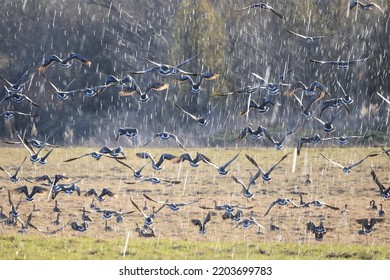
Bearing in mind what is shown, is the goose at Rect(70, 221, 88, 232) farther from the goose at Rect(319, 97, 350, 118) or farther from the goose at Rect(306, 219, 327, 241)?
the goose at Rect(319, 97, 350, 118)

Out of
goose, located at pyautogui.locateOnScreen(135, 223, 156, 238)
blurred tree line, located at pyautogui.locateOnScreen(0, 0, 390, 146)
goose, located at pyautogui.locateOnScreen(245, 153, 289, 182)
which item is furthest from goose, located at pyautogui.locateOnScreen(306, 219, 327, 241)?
blurred tree line, located at pyautogui.locateOnScreen(0, 0, 390, 146)

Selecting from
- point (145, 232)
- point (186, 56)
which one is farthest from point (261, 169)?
point (186, 56)

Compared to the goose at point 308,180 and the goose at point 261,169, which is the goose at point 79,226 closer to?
the goose at point 261,169

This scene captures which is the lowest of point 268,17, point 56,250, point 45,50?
point 56,250

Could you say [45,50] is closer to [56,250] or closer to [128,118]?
[128,118]

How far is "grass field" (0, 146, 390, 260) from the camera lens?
16.0m

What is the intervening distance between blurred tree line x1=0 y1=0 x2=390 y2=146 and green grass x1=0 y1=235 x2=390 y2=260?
14177mm

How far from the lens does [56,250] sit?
52.7ft

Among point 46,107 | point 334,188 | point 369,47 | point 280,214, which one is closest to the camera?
point 280,214

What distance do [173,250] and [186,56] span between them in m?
17.0

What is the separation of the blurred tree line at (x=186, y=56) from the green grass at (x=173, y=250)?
14177mm

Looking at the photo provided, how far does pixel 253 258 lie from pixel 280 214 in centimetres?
521

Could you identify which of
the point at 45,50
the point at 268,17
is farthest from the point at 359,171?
the point at 45,50

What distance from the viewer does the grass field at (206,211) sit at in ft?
52.5
